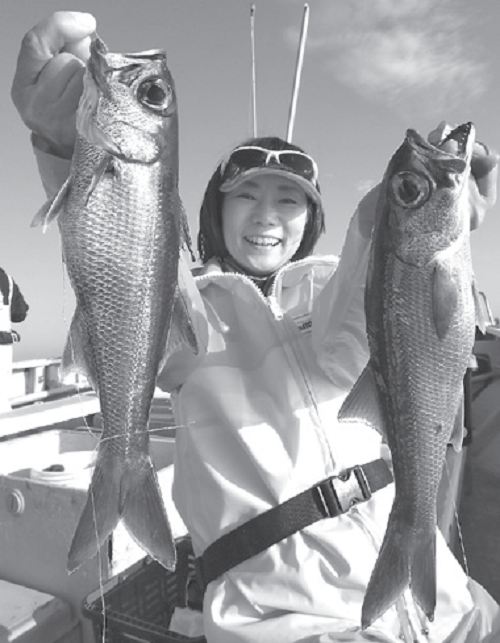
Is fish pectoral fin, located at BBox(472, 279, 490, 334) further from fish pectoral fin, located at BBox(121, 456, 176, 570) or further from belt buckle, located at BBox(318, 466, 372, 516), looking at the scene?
fish pectoral fin, located at BBox(121, 456, 176, 570)

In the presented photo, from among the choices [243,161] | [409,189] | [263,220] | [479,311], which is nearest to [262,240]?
[263,220]

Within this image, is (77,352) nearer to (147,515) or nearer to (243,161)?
(147,515)

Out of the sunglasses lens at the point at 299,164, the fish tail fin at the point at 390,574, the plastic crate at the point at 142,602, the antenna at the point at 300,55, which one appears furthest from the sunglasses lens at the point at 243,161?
the antenna at the point at 300,55

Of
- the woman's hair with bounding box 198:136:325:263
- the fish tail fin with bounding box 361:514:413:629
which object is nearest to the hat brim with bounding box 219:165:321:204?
the woman's hair with bounding box 198:136:325:263

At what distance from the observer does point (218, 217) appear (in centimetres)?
327

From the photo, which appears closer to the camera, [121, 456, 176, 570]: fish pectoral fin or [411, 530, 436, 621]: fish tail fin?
[121, 456, 176, 570]: fish pectoral fin

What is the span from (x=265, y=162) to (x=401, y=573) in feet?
6.54

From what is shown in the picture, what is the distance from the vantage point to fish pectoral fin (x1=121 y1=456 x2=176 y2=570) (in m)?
1.86

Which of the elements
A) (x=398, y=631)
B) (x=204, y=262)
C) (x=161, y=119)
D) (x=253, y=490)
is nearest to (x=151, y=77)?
(x=161, y=119)

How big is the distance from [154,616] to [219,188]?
2.64 metres

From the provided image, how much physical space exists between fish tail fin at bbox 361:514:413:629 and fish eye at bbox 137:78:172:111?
5.56 ft

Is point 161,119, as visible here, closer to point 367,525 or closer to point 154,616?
point 367,525

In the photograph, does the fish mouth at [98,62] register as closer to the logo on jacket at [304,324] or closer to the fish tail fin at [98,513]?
the fish tail fin at [98,513]

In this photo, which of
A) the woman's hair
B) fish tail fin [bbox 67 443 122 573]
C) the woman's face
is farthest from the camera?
the woman's hair
